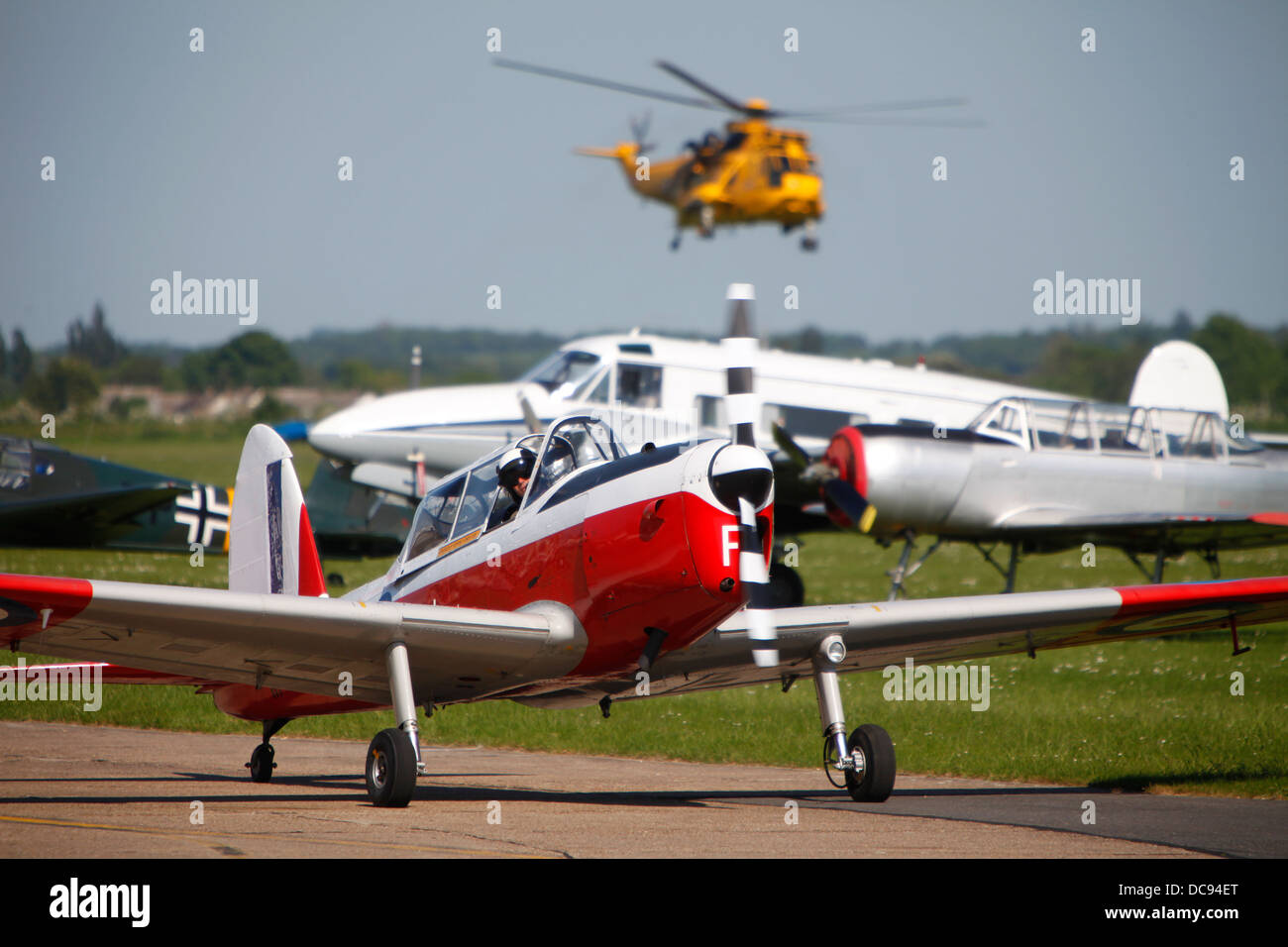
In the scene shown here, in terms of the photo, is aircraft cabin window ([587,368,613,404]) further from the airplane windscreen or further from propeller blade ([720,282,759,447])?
propeller blade ([720,282,759,447])

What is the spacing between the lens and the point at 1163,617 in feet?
30.9

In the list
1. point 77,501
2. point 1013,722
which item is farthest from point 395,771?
point 77,501

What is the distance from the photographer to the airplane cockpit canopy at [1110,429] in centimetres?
2005

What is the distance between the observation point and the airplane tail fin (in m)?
9.98

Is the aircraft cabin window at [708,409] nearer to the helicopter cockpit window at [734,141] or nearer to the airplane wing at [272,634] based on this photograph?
the helicopter cockpit window at [734,141]

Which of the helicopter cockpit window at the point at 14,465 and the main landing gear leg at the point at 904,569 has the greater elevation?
the helicopter cockpit window at the point at 14,465

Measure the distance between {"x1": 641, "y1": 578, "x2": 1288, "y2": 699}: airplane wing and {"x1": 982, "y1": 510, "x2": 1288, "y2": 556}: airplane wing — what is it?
31.9 feet

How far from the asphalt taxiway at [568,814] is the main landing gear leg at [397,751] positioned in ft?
0.41

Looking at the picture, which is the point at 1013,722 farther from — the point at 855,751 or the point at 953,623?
the point at 855,751

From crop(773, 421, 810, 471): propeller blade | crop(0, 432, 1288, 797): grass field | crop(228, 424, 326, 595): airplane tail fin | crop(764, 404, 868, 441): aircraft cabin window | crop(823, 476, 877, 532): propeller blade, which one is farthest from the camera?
crop(764, 404, 868, 441): aircraft cabin window

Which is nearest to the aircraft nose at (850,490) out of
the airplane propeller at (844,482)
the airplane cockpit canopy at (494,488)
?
the airplane propeller at (844,482)

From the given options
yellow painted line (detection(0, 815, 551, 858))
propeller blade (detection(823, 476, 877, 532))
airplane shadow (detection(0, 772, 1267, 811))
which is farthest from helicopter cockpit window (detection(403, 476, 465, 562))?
propeller blade (detection(823, 476, 877, 532))
